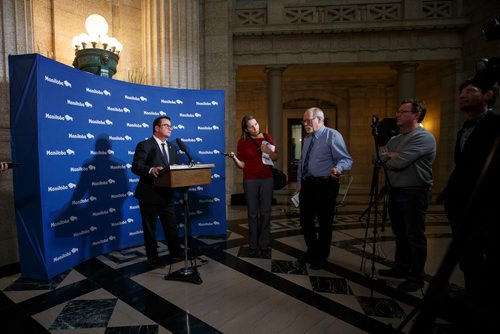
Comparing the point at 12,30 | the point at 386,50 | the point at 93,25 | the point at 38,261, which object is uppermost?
the point at 386,50

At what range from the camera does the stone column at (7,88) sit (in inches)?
125

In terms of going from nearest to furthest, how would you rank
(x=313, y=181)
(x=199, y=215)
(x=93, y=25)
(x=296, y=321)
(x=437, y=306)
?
(x=437, y=306), (x=296, y=321), (x=313, y=181), (x=93, y=25), (x=199, y=215)

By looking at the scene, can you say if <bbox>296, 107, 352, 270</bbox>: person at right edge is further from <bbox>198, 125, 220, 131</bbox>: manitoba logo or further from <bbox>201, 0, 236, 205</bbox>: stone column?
<bbox>201, 0, 236, 205</bbox>: stone column

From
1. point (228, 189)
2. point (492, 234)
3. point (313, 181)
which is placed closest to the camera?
point (492, 234)

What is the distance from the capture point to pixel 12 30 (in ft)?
10.8

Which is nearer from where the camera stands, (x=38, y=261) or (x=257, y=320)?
(x=257, y=320)

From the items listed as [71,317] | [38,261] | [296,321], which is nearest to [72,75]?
[38,261]

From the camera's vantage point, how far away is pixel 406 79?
27.4 feet

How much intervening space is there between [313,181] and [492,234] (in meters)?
1.82

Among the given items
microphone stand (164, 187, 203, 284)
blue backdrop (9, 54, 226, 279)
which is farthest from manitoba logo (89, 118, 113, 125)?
microphone stand (164, 187, 203, 284)

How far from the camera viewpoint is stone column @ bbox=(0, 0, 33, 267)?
3.18m

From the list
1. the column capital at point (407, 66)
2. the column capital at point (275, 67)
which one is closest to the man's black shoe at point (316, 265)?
the column capital at point (275, 67)

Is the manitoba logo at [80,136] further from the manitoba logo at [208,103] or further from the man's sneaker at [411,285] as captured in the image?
the man's sneaker at [411,285]

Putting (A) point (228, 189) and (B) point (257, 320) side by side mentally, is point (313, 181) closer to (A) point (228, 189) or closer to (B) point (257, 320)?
(B) point (257, 320)
